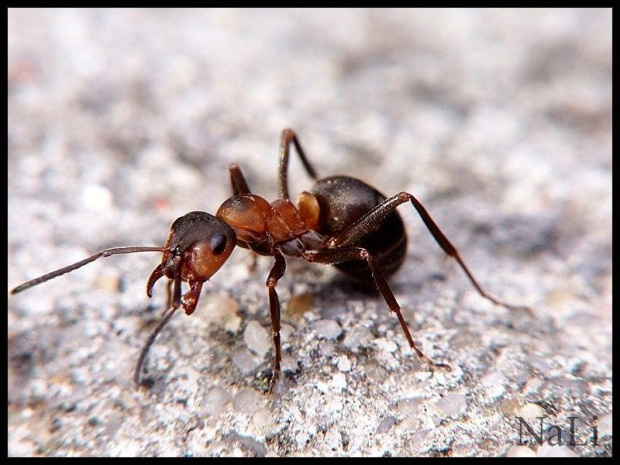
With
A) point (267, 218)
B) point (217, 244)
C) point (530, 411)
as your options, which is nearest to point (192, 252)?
point (217, 244)

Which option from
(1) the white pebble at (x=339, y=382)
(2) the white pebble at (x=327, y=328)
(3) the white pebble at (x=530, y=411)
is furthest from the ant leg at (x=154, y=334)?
(3) the white pebble at (x=530, y=411)

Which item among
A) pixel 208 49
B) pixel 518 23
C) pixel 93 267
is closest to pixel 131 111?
pixel 208 49

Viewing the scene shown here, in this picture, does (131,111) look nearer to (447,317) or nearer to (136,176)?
Result: (136,176)

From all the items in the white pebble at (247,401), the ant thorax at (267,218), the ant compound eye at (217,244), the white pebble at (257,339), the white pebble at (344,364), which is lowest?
the white pebble at (247,401)

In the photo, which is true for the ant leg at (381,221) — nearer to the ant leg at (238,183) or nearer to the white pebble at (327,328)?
the white pebble at (327,328)

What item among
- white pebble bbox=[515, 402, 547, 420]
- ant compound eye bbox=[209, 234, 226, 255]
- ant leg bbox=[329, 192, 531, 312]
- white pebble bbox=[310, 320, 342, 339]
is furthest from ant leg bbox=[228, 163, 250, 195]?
white pebble bbox=[515, 402, 547, 420]

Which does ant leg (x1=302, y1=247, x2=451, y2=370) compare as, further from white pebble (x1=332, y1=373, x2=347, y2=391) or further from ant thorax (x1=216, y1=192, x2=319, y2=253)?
white pebble (x1=332, y1=373, x2=347, y2=391)

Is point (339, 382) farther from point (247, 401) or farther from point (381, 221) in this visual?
point (381, 221)
